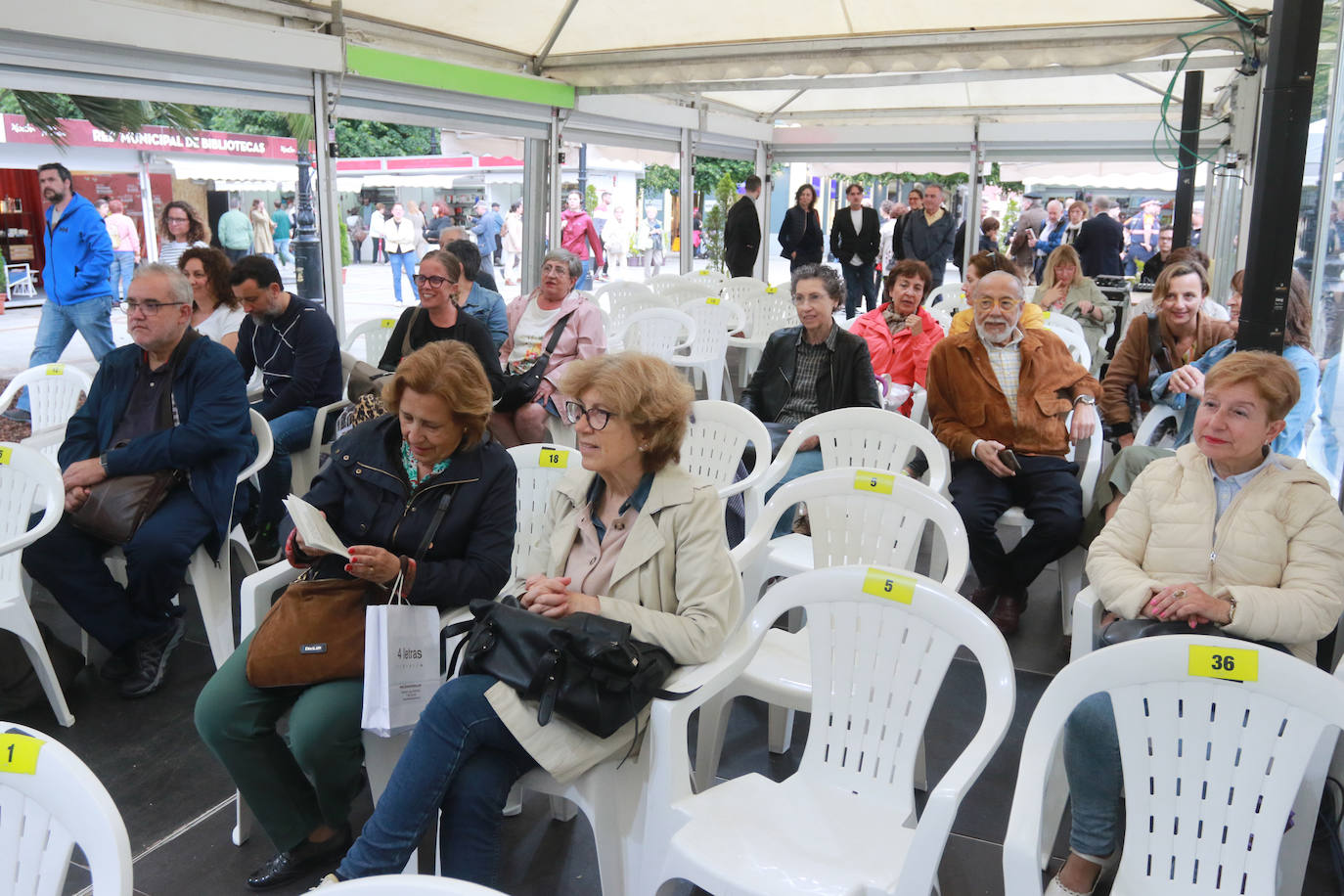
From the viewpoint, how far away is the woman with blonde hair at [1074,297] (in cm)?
638

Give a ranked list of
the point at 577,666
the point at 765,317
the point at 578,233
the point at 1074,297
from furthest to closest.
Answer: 1. the point at 578,233
2. the point at 765,317
3. the point at 1074,297
4. the point at 577,666

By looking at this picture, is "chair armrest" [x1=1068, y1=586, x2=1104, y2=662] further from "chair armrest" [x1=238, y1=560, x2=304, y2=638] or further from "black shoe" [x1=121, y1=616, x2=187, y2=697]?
"black shoe" [x1=121, y1=616, x2=187, y2=697]

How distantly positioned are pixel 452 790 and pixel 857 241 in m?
9.46

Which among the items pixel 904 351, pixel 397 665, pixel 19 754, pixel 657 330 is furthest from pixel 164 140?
pixel 19 754

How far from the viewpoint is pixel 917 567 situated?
4.48m

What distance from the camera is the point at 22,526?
2.99 m

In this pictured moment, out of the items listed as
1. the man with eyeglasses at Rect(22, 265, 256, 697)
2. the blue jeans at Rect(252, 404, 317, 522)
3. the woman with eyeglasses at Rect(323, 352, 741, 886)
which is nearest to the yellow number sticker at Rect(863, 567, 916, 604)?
the woman with eyeglasses at Rect(323, 352, 741, 886)

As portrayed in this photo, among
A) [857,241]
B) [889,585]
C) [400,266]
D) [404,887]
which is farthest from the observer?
[857,241]

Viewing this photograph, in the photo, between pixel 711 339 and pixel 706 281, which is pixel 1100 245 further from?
pixel 711 339

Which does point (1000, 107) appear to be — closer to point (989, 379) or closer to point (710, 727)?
point (989, 379)

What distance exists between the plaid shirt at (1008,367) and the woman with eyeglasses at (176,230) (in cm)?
415

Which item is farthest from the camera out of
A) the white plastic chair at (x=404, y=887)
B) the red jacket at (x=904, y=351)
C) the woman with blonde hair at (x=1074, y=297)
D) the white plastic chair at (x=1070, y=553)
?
the woman with blonde hair at (x=1074, y=297)

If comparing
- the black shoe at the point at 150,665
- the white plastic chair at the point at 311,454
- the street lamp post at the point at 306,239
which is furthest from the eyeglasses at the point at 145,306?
the street lamp post at the point at 306,239

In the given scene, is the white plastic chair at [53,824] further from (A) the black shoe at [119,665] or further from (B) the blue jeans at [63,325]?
(B) the blue jeans at [63,325]
